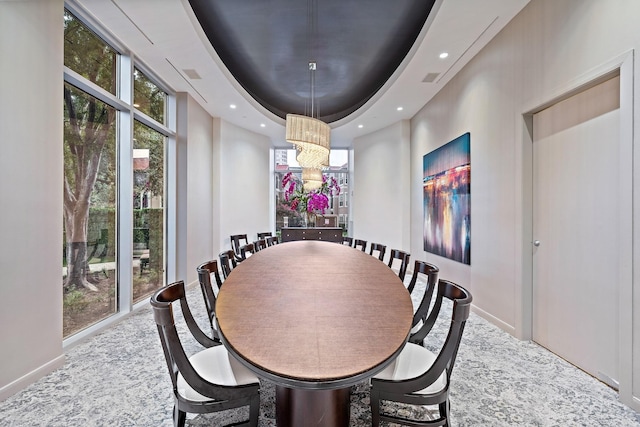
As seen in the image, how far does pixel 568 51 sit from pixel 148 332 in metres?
4.80

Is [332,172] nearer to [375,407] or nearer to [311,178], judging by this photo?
[311,178]

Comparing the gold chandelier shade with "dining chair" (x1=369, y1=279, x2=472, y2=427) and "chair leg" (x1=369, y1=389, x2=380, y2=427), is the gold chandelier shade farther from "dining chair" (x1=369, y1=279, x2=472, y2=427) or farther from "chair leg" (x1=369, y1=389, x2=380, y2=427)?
"chair leg" (x1=369, y1=389, x2=380, y2=427)

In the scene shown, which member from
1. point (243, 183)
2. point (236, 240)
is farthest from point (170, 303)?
point (243, 183)

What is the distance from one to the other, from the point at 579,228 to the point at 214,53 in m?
4.36

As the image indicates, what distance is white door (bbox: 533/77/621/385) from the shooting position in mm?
2172

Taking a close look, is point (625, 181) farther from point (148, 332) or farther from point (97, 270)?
point (97, 270)

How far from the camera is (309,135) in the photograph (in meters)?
3.28

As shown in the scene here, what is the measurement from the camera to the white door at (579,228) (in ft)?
7.13

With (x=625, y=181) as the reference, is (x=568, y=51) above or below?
above

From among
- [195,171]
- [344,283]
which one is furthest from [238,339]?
[195,171]

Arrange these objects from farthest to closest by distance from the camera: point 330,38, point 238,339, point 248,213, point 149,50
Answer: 1. point 248,213
2. point 330,38
3. point 149,50
4. point 238,339

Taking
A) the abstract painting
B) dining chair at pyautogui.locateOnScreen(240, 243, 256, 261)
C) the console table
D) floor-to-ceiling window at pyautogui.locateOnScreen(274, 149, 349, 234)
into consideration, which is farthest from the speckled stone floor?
floor-to-ceiling window at pyautogui.locateOnScreen(274, 149, 349, 234)

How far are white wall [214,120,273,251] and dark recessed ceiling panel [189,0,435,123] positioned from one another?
4.07 feet

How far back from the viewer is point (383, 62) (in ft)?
15.0
